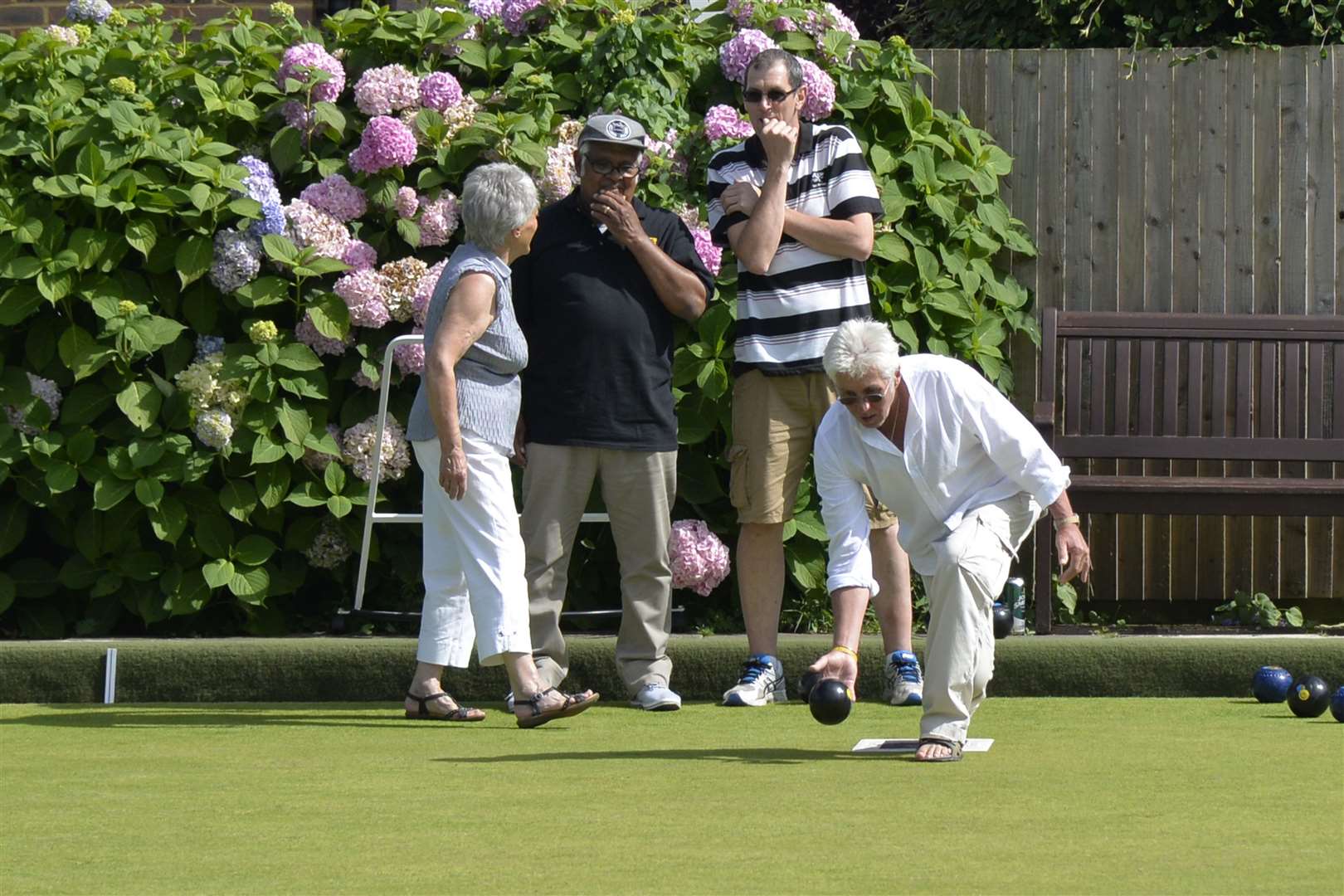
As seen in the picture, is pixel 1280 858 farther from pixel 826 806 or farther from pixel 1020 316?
pixel 1020 316

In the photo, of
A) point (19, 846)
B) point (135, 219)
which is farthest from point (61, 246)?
point (19, 846)

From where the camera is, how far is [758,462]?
20.0 ft

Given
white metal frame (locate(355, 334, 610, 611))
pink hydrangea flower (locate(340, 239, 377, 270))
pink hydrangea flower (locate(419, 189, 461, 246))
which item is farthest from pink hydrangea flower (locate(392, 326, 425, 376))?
pink hydrangea flower (locate(419, 189, 461, 246))

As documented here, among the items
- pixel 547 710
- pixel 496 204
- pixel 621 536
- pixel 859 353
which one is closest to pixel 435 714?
pixel 547 710

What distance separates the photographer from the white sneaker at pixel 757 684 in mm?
5883

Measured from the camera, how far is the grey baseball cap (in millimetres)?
5793

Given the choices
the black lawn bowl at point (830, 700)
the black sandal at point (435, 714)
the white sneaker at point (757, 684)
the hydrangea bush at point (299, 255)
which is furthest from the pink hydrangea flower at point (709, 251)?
the black lawn bowl at point (830, 700)

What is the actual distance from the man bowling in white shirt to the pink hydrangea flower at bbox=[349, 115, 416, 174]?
2.67 m

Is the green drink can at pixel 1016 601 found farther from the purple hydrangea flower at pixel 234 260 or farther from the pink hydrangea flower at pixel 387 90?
the purple hydrangea flower at pixel 234 260

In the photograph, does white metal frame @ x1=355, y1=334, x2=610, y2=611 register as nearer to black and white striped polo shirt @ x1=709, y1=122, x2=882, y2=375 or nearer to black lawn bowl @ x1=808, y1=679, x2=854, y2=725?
black and white striped polo shirt @ x1=709, y1=122, x2=882, y2=375

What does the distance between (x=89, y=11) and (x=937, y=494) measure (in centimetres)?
452

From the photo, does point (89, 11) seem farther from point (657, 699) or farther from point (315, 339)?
point (657, 699)

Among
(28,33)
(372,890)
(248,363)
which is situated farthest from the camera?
(28,33)

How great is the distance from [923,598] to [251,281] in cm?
262
